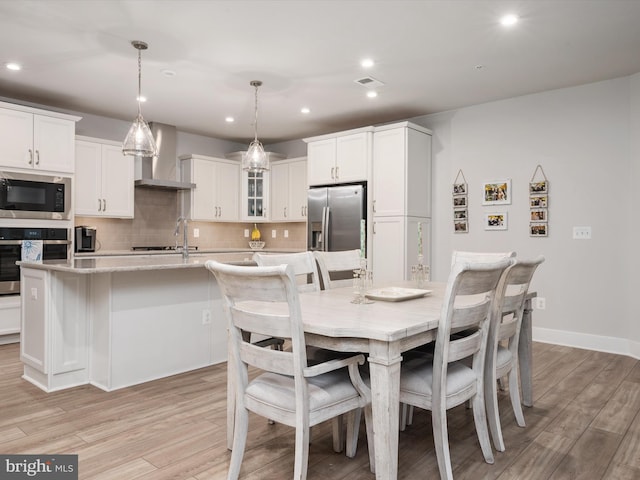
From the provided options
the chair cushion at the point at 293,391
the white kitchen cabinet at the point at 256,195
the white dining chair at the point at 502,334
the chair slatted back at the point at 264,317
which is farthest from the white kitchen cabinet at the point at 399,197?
the chair slatted back at the point at 264,317

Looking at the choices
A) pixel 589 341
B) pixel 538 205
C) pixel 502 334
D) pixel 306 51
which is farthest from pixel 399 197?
pixel 502 334

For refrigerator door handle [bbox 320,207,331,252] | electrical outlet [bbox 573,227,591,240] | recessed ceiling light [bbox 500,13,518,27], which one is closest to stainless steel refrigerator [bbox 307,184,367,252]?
refrigerator door handle [bbox 320,207,331,252]

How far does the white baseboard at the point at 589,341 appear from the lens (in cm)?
396

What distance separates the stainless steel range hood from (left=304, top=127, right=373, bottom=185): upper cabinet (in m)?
1.72

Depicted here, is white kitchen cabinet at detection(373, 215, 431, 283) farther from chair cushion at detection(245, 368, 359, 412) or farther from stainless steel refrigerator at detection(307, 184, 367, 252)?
chair cushion at detection(245, 368, 359, 412)

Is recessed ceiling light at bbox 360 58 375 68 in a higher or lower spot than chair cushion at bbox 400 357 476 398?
higher

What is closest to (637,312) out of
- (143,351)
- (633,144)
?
(633,144)

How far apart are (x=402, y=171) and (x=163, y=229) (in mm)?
3370

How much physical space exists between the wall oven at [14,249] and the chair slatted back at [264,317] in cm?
358

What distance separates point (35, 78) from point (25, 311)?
2.28m

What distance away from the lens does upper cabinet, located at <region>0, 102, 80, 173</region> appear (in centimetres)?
423

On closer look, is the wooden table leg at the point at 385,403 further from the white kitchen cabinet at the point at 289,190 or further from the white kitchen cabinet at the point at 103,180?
the white kitchen cabinet at the point at 289,190

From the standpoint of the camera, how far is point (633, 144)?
3.95 m

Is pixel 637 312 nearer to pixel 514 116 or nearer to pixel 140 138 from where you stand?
pixel 514 116
